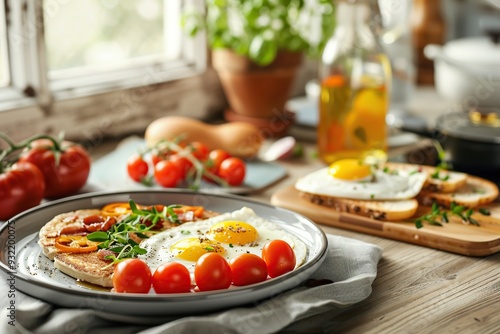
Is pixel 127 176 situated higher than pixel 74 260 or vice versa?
pixel 74 260

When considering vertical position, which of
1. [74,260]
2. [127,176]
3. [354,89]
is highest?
[354,89]

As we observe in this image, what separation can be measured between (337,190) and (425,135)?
798 mm

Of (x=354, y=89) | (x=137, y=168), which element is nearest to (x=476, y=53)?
(x=354, y=89)

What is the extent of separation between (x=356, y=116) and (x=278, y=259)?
0.95 metres

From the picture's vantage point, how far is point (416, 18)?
11.0 feet

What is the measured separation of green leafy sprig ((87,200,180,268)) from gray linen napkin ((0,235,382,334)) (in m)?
0.13

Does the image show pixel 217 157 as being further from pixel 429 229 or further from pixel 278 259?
pixel 278 259

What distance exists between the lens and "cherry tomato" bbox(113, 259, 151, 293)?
1.22 metres

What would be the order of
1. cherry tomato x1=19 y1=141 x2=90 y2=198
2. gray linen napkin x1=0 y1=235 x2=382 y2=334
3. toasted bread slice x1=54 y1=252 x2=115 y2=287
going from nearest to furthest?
gray linen napkin x1=0 y1=235 x2=382 y2=334 < toasted bread slice x1=54 y1=252 x2=115 y2=287 < cherry tomato x1=19 y1=141 x2=90 y2=198

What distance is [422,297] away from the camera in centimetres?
139

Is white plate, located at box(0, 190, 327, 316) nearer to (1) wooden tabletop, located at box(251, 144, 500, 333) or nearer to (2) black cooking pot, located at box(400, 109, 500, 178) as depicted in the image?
(1) wooden tabletop, located at box(251, 144, 500, 333)

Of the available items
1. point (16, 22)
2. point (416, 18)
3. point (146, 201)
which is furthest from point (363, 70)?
point (416, 18)

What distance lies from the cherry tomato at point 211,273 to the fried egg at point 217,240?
8cm

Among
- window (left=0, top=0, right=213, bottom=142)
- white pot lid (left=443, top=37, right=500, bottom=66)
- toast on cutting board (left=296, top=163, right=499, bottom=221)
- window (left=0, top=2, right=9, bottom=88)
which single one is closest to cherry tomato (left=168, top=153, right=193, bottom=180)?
toast on cutting board (left=296, top=163, right=499, bottom=221)
